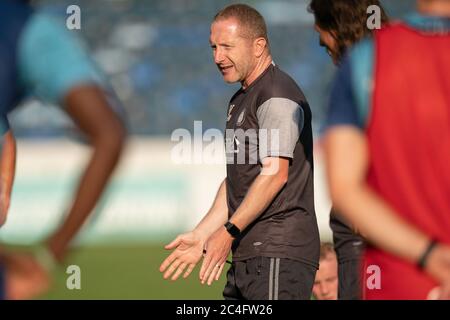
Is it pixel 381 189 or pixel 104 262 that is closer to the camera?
pixel 381 189

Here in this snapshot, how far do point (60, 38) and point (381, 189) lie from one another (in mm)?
885

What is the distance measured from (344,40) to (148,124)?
37.5 ft

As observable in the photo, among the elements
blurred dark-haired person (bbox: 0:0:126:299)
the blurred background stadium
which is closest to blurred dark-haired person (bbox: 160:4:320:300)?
blurred dark-haired person (bbox: 0:0:126:299)

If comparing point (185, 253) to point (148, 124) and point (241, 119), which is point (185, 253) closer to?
point (241, 119)

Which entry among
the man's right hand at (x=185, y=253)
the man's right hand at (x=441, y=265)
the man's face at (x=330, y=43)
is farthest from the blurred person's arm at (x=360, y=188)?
the man's face at (x=330, y=43)

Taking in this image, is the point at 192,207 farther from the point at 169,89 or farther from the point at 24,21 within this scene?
the point at 24,21

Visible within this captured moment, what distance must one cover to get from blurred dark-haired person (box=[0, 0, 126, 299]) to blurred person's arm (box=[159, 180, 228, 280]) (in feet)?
5.94

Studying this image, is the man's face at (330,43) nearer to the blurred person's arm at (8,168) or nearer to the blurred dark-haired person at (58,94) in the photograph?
the blurred person's arm at (8,168)

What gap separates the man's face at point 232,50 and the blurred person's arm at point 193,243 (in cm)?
57

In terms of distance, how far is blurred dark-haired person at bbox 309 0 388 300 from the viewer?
165 inches

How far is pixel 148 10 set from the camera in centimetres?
→ 1680

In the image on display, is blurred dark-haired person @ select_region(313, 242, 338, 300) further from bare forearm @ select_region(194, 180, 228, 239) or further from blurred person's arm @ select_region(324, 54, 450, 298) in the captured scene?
blurred person's arm @ select_region(324, 54, 450, 298)

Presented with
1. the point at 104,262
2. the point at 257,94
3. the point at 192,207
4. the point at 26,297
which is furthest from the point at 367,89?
the point at 192,207

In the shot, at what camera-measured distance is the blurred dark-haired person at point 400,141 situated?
96.2 inches
